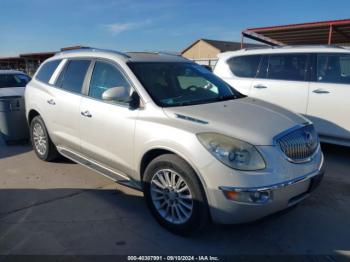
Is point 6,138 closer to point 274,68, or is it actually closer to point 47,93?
point 47,93

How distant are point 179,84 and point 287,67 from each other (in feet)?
9.63

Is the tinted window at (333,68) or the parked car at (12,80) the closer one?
the tinted window at (333,68)

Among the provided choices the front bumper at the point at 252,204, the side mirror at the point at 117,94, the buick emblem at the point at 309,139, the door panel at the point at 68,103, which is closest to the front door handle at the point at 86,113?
the door panel at the point at 68,103

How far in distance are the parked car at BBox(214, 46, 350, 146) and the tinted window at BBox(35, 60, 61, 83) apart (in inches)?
134

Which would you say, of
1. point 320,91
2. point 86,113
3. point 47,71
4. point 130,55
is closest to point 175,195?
point 86,113

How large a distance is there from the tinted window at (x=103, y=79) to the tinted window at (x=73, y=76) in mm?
247

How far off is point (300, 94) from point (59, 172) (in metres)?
4.22

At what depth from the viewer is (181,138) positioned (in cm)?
312

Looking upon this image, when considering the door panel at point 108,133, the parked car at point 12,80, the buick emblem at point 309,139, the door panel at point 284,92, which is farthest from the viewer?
the parked car at point 12,80

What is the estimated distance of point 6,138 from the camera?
6.86 metres

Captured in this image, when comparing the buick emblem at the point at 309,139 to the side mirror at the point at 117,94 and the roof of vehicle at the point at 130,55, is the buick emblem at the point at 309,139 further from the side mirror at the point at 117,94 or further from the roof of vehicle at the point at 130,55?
the roof of vehicle at the point at 130,55

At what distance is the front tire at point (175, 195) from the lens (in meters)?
3.07

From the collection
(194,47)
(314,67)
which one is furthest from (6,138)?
(194,47)

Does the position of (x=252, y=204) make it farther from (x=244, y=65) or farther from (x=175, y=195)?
(x=244, y=65)
